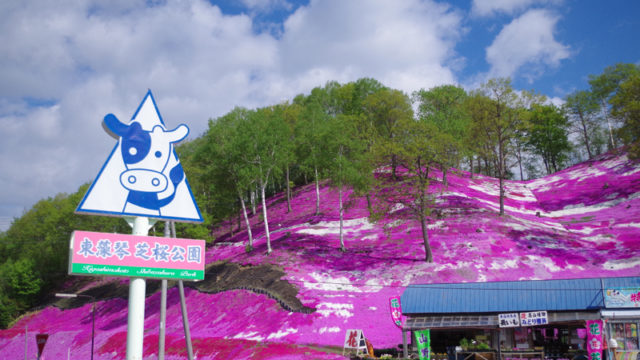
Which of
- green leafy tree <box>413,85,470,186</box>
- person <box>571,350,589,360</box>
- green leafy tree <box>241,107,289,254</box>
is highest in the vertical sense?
green leafy tree <box>413,85,470,186</box>

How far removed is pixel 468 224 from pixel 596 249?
13.8 metres

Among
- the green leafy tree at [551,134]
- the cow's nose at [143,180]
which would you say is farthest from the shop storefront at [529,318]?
the green leafy tree at [551,134]

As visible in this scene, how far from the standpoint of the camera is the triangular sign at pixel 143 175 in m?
19.4

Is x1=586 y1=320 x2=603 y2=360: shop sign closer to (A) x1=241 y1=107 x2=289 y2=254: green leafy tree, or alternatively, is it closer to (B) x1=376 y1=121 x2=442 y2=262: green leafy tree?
(B) x1=376 y1=121 x2=442 y2=262: green leafy tree

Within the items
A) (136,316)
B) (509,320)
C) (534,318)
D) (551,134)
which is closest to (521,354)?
(509,320)

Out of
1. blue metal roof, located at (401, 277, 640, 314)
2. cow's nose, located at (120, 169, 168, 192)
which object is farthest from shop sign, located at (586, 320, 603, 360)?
cow's nose, located at (120, 169, 168, 192)

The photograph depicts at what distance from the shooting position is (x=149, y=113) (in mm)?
21172

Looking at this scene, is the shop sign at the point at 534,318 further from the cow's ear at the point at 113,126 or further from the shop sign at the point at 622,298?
the cow's ear at the point at 113,126

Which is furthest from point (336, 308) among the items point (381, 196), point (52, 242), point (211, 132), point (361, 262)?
point (52, 242)

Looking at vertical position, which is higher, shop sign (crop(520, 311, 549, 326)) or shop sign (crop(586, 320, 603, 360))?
shop sign (crop(520, 311, 549, 326))

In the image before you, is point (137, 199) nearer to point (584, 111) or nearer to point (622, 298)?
point (622, 298)

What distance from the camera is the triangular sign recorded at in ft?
63.5

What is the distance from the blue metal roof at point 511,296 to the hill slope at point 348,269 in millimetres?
4466

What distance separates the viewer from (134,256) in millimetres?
19188
